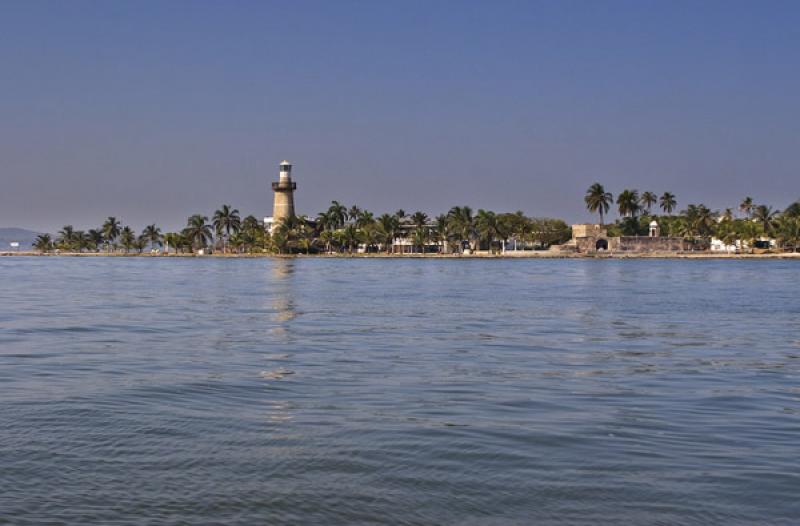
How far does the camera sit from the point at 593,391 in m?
16.1

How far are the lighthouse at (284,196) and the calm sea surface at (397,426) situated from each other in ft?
504

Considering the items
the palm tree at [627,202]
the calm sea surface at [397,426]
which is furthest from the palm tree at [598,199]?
the calm sea surface at [397,426]

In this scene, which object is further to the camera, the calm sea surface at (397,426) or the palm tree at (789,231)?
the palm tree at (789,231)

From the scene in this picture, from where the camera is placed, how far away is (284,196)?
18212cm

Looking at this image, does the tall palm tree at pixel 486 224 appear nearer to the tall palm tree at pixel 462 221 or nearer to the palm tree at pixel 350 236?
the tall palm tree at pixel 462 221

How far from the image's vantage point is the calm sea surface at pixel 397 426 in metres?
9.09

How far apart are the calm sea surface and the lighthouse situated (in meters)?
154

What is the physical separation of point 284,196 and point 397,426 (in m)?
172

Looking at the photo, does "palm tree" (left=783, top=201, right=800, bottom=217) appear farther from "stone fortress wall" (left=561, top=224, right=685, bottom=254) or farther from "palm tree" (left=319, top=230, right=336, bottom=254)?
"palm tree" (left=319, top=230, right=336, bottom=254)

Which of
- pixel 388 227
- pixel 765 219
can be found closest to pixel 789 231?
pixel 765 219

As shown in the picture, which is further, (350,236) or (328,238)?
(328,238)

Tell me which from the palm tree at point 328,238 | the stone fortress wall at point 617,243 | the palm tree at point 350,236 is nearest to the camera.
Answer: the stone fortress wall at point 617,243

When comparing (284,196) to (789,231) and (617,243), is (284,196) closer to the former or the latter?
(617,243)

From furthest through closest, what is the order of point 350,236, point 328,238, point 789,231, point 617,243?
point 328,238 < point 350,236 < point 617,243 < point 789,231
